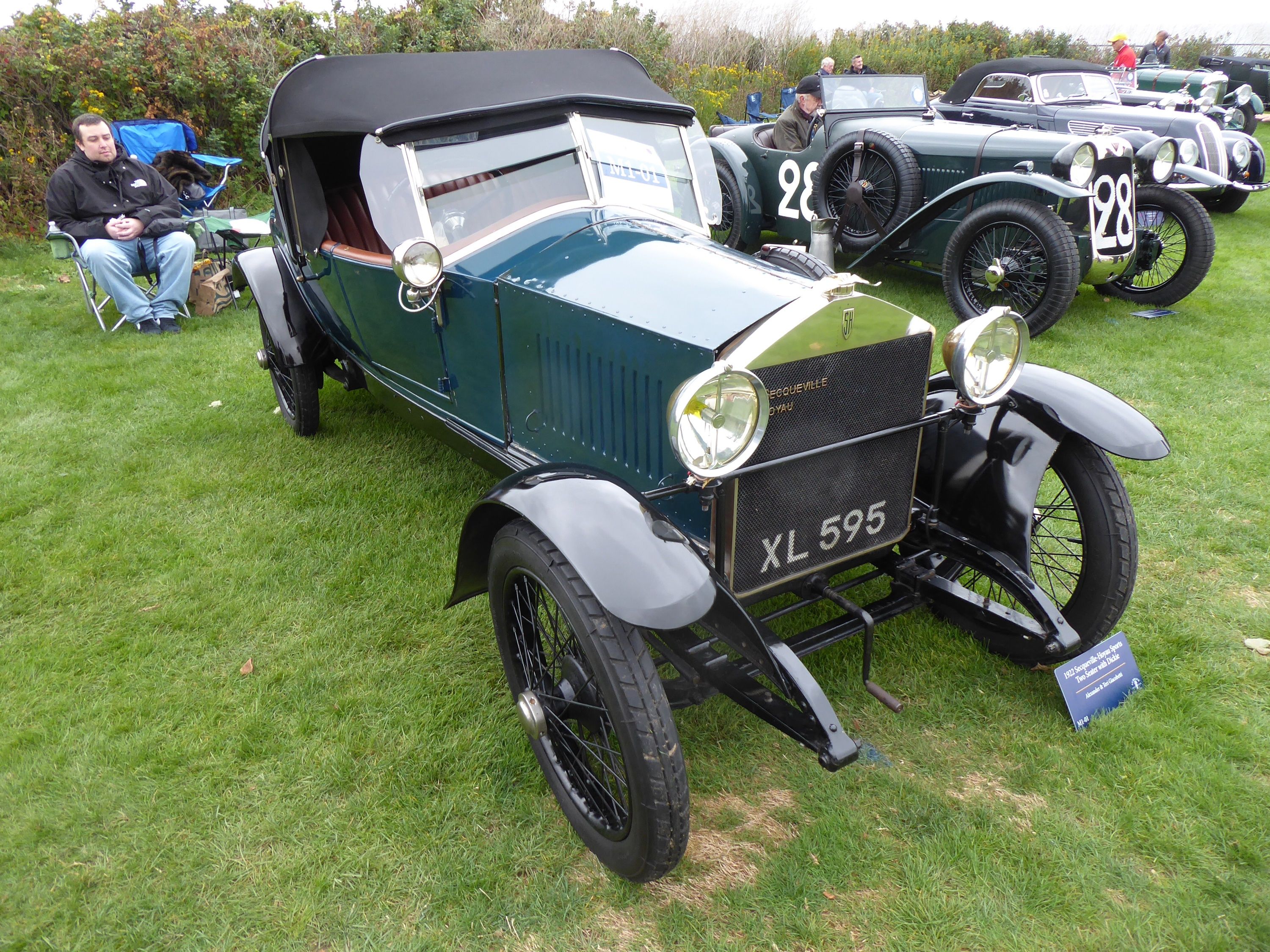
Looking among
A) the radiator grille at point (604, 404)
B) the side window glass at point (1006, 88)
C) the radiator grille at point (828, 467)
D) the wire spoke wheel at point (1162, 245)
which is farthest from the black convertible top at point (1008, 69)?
the radiator grille at point (604, 404)

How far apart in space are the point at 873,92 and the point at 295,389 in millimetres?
5976

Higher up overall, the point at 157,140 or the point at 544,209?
the point at 544,209

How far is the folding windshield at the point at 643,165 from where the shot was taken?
123 inches

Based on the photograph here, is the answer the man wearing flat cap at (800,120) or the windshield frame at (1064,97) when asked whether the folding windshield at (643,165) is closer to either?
the man wearing flat cap at (800,120)

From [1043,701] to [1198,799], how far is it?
471 millimetres

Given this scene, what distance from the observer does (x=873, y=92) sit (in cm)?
749

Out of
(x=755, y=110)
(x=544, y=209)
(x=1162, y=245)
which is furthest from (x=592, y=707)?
(x=755, y=110)

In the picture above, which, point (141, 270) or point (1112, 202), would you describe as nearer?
point (1112, 202)

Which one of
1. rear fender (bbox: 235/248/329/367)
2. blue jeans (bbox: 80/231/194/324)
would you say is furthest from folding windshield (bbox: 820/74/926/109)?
blue jeans (bbox: 80/231/194/324)

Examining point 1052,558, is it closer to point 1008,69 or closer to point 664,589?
point 664,589

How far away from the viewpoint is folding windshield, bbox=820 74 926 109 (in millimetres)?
7301

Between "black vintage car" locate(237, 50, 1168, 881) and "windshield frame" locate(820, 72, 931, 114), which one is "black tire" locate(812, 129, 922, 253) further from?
"black vintage car" locate(237, 50, 1168, 881)

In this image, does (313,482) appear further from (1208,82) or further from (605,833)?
(1208,82)

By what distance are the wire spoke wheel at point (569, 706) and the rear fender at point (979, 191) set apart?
4.51m
